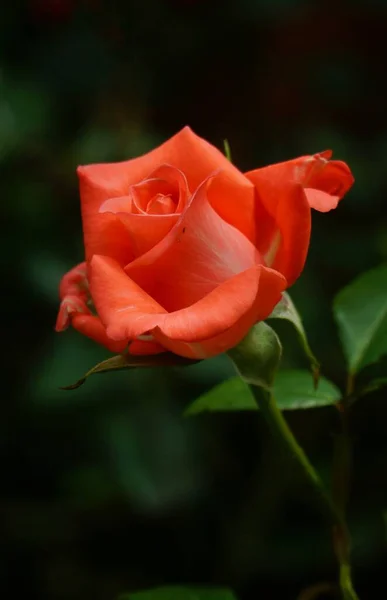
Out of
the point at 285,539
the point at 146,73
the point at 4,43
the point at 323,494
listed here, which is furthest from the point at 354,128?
the point at 323,494

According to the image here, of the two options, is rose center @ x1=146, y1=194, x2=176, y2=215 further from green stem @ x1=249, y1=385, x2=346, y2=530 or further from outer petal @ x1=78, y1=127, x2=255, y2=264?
green stem @ x1=249, y1=385, x2=346, y2=530

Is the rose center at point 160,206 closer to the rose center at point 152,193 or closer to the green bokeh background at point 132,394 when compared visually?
the rose center at point 152,193

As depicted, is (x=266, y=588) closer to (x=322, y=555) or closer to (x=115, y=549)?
(x=322, y=555)

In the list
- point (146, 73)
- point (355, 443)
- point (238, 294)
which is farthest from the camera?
point (146, 73)

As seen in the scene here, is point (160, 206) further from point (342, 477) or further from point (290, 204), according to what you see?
point (342, 477)

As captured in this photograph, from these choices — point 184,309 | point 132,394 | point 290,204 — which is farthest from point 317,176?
point 132,394

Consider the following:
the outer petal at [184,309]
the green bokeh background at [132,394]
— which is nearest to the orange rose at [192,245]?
the outer petal at [184,309]

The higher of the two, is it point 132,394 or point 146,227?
point 146,227
